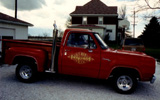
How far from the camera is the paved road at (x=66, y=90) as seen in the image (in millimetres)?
4625

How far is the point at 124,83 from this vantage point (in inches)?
201

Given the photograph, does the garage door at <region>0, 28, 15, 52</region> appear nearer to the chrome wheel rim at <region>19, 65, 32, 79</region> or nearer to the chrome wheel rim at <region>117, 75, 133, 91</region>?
the chrome wheel rim at <region>19, 65, 32, 79</region>

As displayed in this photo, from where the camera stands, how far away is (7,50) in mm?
5719

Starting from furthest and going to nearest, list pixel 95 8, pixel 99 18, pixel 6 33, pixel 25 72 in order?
pixel 95 8 → pixel 99 18 → pixel 6 33 → pixel 25 72

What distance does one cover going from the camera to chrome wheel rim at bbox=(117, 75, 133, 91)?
199 inches

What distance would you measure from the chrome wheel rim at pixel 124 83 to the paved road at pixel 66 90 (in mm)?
263

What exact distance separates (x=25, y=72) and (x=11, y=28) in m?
8.75

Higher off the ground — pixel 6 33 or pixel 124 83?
pixel 6 33

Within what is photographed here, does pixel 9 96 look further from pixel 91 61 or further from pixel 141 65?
pixel 141 65

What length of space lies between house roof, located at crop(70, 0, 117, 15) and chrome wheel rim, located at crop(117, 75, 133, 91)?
29642 mm

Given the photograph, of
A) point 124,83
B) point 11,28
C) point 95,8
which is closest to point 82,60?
point 124,83

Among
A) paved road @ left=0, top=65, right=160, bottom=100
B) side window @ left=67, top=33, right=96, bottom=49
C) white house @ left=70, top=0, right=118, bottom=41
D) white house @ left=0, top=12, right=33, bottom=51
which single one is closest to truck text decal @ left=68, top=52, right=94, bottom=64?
side window @ left=67, top=33, right=96, bottom=49

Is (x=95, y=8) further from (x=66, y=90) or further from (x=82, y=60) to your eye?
(x=66, y=90)

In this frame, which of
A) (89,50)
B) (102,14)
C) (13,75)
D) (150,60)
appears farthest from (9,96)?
(102,14)
